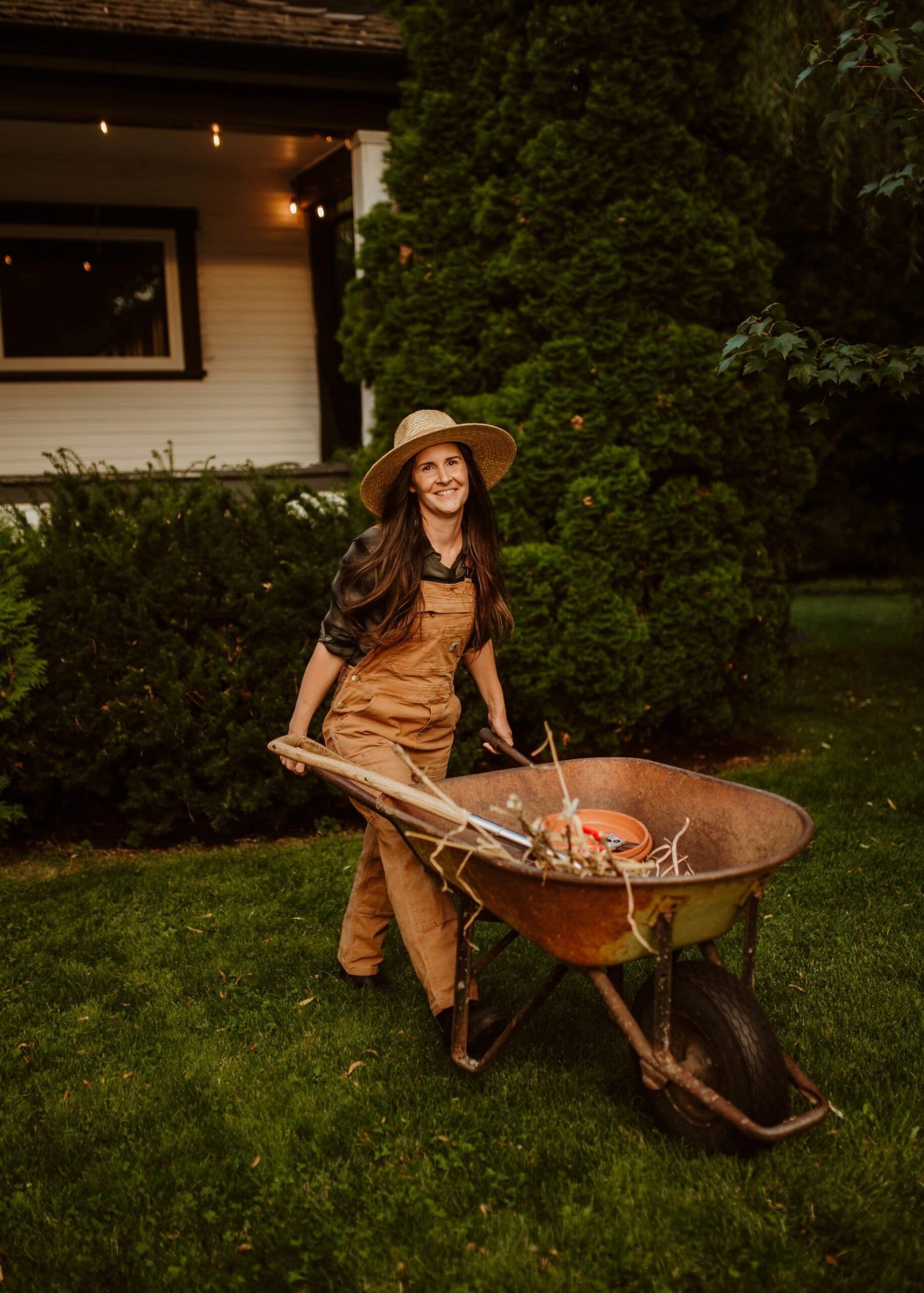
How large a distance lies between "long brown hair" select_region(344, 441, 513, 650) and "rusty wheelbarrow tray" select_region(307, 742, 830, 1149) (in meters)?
0.56

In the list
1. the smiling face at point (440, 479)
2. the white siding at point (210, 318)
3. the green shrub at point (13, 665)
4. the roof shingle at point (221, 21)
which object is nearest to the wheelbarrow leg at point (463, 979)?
the smiling face at point (440, 479)

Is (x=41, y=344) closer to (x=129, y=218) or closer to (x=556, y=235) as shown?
(x=129, y=218)

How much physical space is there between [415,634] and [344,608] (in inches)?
9.5

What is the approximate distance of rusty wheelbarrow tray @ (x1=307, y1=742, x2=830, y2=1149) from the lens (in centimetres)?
249

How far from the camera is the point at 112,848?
5621mm

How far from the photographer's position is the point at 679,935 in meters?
2.63

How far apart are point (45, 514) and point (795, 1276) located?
5.00m

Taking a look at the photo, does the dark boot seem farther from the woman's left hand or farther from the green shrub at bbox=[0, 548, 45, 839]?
the green shrub at bbox=[0, 548, 45, 839]

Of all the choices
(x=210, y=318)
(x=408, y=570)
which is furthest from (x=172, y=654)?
(x=210, y=318)

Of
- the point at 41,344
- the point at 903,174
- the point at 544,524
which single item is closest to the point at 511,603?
the point at 544,524

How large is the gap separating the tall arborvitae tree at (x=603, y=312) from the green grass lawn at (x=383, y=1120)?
175 centimetres

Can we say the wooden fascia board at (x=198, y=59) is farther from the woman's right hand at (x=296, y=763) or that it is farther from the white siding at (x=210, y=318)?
the woman's right hand at (x=296, y=763)

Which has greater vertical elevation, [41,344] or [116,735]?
[41,344]

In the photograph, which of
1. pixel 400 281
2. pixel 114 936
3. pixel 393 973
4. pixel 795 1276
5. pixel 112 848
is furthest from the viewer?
pixel 400 281
